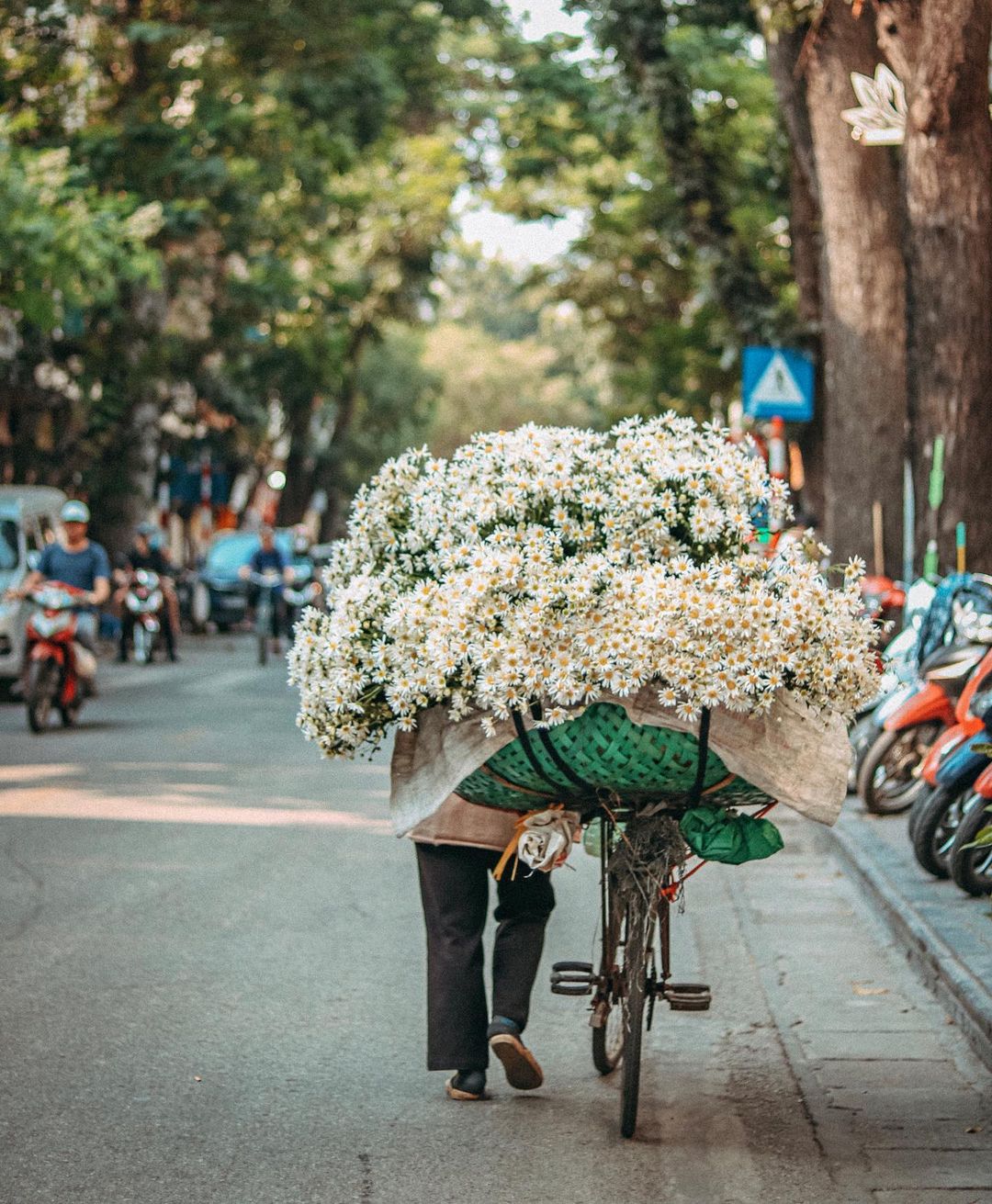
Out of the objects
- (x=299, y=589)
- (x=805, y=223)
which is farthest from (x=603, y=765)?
(x=299, y=589)

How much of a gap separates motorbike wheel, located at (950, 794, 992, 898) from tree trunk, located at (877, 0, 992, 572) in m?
4.57

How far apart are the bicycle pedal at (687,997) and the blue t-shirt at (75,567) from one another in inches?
460

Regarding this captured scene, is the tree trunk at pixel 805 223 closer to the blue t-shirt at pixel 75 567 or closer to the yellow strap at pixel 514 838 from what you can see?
the blue t-shirt at pixel 75 567

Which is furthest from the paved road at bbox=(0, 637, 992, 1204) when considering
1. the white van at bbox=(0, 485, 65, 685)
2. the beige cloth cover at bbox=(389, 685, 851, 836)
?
the white van at bbox=(0, 485, 65, 685)

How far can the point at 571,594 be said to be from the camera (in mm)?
4984

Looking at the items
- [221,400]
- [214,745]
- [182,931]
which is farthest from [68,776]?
[221,400]

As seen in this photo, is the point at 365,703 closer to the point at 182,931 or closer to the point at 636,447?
the point at 636,447

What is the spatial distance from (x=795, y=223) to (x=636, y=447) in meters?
15.5

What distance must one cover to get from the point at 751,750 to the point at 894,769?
6502 mm

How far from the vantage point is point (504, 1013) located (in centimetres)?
570

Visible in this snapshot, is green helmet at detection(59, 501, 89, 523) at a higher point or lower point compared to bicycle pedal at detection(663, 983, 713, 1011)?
higher

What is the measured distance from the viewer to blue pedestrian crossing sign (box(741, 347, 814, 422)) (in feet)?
57.5

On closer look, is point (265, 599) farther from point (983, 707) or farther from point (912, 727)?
point (983, 707)

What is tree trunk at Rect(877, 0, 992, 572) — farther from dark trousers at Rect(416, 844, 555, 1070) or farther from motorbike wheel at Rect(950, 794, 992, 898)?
dark trousers at Rect(416, 844, 555, 1070)
